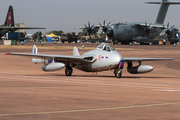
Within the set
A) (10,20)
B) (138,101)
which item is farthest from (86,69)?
(10,20)

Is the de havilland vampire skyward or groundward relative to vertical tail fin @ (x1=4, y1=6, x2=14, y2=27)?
groundward

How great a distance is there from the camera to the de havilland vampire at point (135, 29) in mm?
99688

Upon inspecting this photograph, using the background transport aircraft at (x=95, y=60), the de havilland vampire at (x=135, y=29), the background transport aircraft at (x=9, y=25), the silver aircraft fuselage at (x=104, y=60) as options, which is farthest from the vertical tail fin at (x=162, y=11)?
the silver aircraft fuselage at (x=104, y=60)

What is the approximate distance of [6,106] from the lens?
10.0m

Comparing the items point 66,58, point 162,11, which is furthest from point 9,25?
point 66,58

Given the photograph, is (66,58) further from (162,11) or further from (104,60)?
(162,11)

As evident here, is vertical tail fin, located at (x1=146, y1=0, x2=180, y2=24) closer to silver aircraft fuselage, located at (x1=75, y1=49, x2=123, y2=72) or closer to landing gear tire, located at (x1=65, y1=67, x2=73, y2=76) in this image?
landing gear tire, located at (x1=65, y1=67, x2=73, y2=76)

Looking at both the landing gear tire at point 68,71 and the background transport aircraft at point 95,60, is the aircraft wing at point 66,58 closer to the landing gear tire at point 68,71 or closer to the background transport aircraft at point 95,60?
the background transport aircraft at point 95,60

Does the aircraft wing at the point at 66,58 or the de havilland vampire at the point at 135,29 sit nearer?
the aircraft wing at the point at 66,58

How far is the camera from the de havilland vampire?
327 ft

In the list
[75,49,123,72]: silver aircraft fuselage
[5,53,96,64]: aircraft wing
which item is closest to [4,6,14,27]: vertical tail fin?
[5,53,96,64]: aircraft wing

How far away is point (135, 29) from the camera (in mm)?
106688

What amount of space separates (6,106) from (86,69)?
1440 cm

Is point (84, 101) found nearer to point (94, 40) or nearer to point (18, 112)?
point (18, 112)
